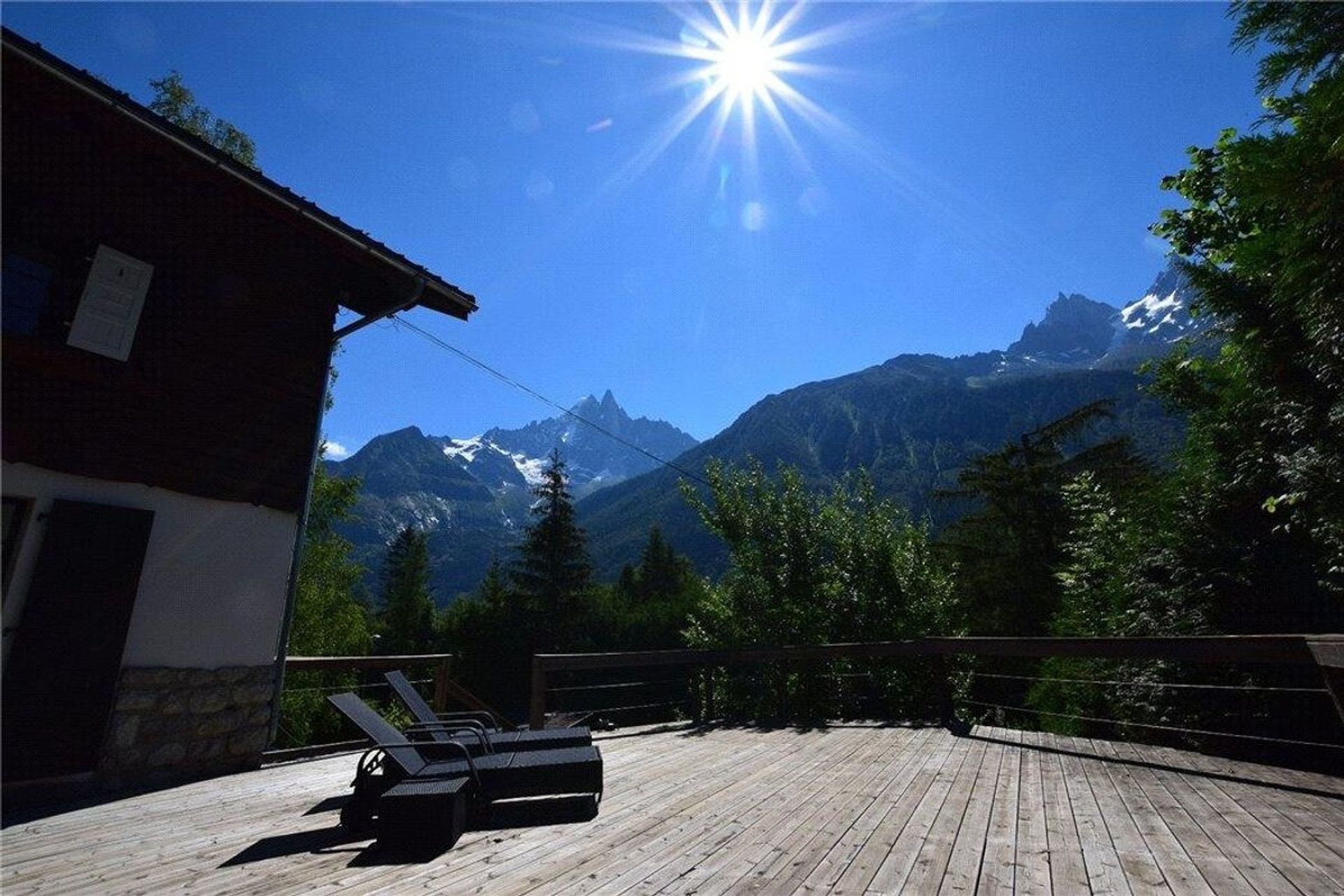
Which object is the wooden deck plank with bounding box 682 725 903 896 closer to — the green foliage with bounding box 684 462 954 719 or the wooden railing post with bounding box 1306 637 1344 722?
the wooden railing post with bounding box 1306 637 1344 722

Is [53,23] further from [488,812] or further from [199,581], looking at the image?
[488,812]

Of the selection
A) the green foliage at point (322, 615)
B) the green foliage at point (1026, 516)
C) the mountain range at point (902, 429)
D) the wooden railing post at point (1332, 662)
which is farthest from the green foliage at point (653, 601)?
the mountain range at point (902, 429)

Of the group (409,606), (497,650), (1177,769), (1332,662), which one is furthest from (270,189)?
(409,606)

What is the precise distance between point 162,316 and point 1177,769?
31.7 feet

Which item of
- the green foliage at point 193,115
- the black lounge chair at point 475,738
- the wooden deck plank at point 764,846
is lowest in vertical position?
the wooden deck plank at point 764,846

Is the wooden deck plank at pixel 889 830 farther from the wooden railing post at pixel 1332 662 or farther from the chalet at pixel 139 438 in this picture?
the chalet at pixel 139 438

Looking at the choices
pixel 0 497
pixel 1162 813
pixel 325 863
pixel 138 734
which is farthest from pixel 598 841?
pixel 0 497

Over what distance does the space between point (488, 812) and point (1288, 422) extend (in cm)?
652

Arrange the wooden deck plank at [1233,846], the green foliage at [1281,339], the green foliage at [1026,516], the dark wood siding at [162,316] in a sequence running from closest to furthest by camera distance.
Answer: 1. the wooden deck plank at [1233,846]
2. the green foliage at [1281,339]
3. the dark wood siding at [162,316]
4. the green foliage at [1026,516]

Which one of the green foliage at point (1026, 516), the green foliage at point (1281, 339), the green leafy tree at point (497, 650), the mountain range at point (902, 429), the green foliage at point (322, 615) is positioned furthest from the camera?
the mountain range at point (902, 429)

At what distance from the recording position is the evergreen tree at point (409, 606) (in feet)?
153

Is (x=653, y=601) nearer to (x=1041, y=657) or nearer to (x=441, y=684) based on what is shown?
(x=441, y=684)

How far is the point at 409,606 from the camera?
49.6 meters

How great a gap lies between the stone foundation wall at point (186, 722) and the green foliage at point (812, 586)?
7185mm
